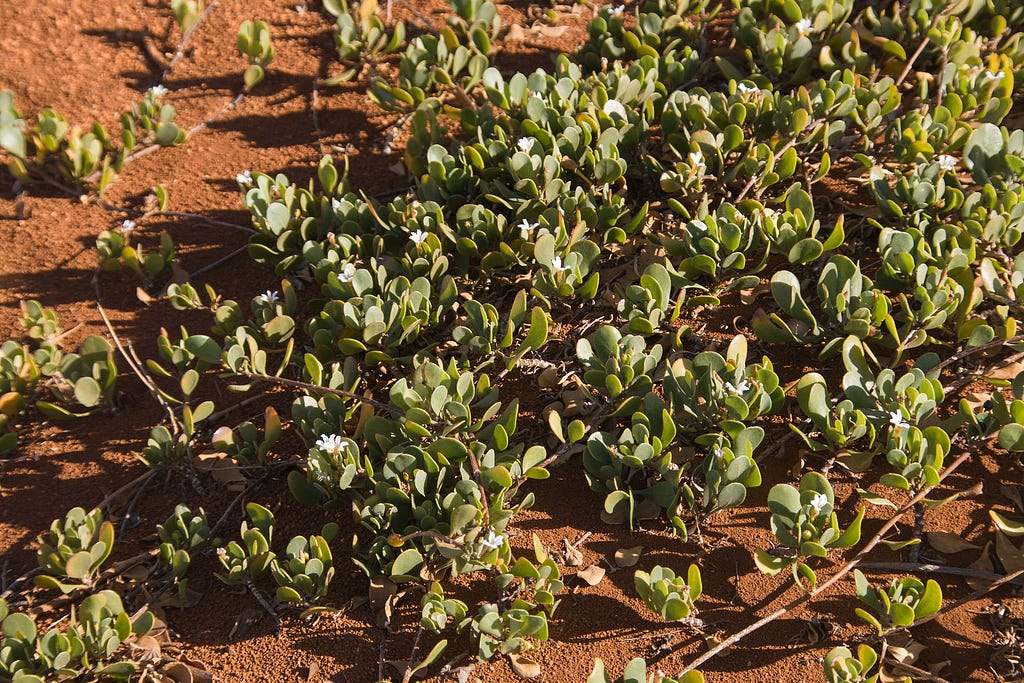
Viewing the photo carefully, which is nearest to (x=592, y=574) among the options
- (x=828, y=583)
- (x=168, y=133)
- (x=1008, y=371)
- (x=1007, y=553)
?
(x=828, y=583)

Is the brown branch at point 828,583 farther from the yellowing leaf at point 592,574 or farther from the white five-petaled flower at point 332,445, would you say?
the white five-petaled flower at point 332,445

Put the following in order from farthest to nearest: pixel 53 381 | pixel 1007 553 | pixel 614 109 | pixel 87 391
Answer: pixel 614 109, pixel 53 381, pixel 87 391, pixel 1007 553

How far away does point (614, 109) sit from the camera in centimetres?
351

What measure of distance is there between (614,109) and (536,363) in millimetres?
1097

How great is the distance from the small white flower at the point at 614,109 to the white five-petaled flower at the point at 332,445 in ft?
5.53

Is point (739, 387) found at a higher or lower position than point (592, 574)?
higher

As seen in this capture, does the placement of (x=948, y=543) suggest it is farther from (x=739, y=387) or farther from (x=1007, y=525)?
(x=739, y=387)

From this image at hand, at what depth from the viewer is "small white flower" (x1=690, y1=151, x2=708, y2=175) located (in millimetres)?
3273

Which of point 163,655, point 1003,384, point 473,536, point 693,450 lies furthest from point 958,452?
point 163,655

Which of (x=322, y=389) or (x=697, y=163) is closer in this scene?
(x=322, y=389)

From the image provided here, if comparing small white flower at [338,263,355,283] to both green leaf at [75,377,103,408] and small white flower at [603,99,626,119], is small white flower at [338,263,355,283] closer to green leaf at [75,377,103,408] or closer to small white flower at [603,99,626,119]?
green leaf at [75,377,103,408]

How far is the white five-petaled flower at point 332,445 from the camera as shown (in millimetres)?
2639

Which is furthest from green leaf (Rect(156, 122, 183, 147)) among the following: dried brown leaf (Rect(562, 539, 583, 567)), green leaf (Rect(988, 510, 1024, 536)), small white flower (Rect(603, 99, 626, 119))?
green leaf (Rect(988, 510, 1024, 536))

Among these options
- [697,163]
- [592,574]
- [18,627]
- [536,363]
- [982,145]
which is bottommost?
[18,627]
